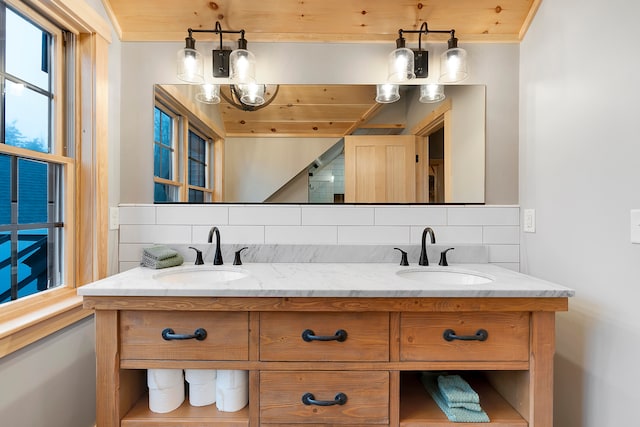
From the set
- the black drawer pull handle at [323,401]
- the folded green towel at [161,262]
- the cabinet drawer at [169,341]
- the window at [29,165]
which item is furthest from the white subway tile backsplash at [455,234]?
the window at [29,165]

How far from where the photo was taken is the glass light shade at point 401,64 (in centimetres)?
159

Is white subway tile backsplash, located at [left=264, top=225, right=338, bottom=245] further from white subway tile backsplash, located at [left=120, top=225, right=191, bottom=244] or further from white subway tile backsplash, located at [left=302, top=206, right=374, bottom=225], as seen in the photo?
white subway tile backsplash, located at [left=120, top=225, right=191, bottom=244]

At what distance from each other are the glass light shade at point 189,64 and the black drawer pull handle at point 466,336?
5.48ft

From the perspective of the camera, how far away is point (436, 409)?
1.17 m

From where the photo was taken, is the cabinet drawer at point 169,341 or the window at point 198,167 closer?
the cabinet drawer at point 169,341

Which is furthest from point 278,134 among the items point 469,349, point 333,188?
point 469,349

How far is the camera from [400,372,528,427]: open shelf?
1.09 metres

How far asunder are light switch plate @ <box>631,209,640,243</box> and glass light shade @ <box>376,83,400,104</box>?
1.11 meters

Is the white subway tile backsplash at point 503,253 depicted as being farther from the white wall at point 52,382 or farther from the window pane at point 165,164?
the white wall at point 52,382

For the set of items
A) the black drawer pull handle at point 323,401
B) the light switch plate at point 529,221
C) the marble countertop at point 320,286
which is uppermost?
the light switch plate at point 529,221

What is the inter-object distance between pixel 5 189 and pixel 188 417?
3.48 ft

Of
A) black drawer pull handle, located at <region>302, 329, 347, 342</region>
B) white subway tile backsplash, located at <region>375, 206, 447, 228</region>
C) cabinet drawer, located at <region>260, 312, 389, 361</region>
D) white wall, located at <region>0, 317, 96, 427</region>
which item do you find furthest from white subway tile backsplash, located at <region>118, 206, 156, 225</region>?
white subway tile backsplash, located at <region>375, 206, 447, 228</region>

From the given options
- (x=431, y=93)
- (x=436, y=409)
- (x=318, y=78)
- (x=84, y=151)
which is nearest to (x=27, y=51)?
(x=84, y=151)

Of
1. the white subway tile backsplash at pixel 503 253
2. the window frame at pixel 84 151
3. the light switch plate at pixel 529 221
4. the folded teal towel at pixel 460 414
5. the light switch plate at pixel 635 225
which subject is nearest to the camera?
the light switch plate at pixel 635 225
